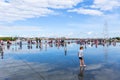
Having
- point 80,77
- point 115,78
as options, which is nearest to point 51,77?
point 80,77

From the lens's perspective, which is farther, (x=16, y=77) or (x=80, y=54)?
(x=80, y=54)

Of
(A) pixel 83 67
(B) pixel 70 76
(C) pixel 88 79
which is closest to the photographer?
(C) pixel 88 79

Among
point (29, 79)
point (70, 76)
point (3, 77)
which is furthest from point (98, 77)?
point (3, 77)

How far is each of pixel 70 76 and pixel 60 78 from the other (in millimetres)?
906

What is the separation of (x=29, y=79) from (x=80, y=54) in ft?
20.2

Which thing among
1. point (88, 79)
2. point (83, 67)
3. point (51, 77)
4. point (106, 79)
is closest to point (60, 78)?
point (51, 77)

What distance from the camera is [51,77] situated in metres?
14.3

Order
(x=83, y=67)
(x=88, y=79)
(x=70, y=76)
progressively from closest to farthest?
1. (x=88, y=79)
2. (x=70, y=76)
3. (x=83, y=67)

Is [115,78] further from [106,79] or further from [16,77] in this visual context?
[16,77]

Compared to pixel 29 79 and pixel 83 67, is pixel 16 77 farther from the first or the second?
pixel 83 67

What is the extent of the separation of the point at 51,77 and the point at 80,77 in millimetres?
1739

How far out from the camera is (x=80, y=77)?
1429cm

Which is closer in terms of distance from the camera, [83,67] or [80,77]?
[80,77]

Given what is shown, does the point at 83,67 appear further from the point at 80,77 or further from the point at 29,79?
the point at 29,79
